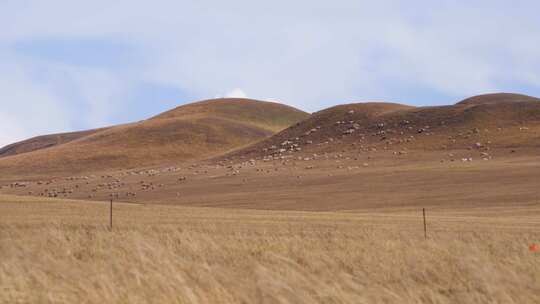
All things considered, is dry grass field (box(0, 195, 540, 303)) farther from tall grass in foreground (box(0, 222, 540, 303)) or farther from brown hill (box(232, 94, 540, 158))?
brown hill (box(232, 94, 540, 158))

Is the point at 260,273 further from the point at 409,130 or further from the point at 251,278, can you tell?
the point at 409,130

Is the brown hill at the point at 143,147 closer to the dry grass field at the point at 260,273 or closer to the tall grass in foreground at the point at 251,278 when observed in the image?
the dry grass field at the point at 260,273

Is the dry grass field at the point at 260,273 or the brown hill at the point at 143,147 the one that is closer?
the dry grass field at the point at 260,273

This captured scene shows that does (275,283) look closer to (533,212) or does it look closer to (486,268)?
(486,268)

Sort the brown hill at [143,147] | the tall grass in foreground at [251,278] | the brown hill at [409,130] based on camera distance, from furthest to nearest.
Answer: the brown hill at [143,147] → the brown hill at [409,130] → the tall grass in foreground at [251,278]

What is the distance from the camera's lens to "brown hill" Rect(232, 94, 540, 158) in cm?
9081

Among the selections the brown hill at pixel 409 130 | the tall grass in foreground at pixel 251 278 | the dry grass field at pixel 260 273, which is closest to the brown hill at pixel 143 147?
the brown hill at pixel 409 130

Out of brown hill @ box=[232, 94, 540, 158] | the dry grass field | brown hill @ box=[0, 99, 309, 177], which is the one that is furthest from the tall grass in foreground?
brown hill @ box=[0, 99, 309, 177]

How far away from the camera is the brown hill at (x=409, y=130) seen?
90.8 meters

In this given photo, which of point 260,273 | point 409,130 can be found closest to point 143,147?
point 409,130

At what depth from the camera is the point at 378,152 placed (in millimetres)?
89312

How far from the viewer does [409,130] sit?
106 m

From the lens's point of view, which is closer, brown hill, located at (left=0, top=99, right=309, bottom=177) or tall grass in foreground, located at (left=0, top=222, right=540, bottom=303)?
tall grass in foreground, located at (left=0, top=222, right=540, bottom=303)

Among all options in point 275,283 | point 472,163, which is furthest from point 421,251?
point 472,163
